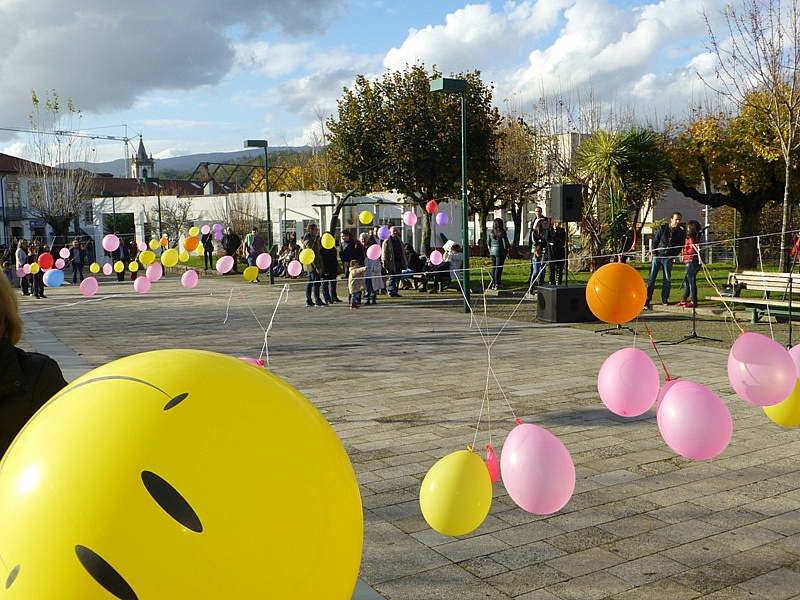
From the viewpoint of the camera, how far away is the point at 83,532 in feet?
6.02

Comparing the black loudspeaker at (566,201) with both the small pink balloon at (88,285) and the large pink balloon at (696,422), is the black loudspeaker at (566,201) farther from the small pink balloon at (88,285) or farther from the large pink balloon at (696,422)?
the large pink balloon at (696,422)

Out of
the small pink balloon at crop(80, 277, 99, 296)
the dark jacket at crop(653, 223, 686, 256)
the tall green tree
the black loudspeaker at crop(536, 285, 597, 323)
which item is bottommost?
the black loudspeaker at crop(536, 285, 597, 323)

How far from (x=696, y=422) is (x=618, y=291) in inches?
36.3

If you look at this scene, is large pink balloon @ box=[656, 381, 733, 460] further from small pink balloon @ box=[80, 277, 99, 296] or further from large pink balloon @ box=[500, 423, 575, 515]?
small pink balloon @ box=[80, 277, 99, 296]

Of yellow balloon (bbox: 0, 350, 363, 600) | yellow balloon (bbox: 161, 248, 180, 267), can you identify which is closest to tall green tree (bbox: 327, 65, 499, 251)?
yellow balloon (bbox: 161, 248, 180, 267)

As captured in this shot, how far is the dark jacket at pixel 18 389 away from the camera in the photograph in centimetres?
276

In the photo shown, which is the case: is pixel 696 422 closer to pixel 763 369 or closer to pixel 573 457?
pixel 763 369

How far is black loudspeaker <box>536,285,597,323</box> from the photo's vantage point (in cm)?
1432

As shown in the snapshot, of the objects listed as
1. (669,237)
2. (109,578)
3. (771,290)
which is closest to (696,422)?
(109,578)

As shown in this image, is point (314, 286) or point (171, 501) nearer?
point (171, 501)

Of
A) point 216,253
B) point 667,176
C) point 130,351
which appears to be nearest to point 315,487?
point 130,351

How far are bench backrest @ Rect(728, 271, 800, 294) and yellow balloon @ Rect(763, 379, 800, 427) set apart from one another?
8.78m

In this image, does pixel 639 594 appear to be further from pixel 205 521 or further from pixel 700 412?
pixel 205 521

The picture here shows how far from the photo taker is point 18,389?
2770 mm
